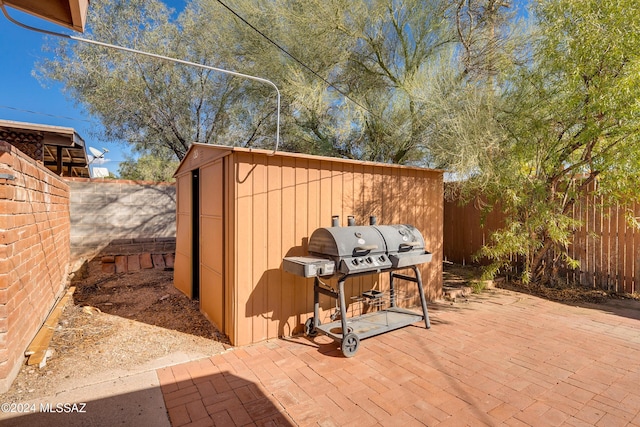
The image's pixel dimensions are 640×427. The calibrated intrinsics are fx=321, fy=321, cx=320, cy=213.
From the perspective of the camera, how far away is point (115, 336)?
3.64 m

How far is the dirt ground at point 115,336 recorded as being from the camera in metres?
2.77

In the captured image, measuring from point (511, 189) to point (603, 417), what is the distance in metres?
→ 3.54

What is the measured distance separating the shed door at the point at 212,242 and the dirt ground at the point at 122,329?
257mm

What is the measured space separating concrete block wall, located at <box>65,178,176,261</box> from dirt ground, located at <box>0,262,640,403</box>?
1.07 m

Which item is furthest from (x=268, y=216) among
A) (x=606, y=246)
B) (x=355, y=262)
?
(x=606, y=246)

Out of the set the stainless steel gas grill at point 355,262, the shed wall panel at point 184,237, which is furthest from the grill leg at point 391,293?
the shed wall panel at point 184,237

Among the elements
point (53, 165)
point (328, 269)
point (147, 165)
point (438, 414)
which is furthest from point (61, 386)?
point (147, 165)

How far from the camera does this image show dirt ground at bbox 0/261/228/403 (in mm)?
2770

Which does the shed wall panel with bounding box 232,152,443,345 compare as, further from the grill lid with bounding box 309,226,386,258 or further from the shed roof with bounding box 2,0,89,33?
the shed roof with bounding box 2,0,89,33

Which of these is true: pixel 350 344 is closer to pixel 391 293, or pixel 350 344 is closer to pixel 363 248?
pixel 363 248

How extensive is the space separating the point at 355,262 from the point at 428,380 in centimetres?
125

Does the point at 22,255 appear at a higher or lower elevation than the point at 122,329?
higher

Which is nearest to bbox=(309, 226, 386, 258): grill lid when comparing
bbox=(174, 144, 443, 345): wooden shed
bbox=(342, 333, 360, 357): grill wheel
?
bbox=(174, 144, 443, 345): wooden shed

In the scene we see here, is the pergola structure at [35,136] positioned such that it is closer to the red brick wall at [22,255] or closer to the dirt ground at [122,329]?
the red brick wall at [22,255]
